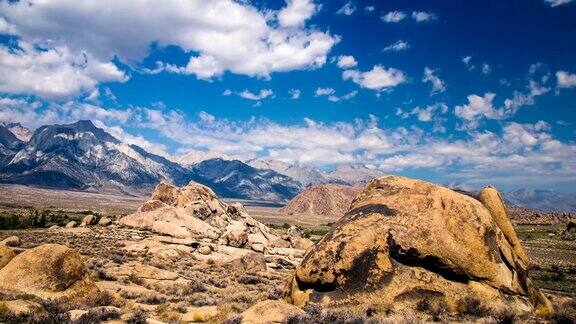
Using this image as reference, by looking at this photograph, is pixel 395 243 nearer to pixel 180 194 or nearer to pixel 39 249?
pixel 39 249

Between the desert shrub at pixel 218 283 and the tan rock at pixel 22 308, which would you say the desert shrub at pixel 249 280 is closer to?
the desert shrub at pixel 218 283

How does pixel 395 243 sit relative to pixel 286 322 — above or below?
above

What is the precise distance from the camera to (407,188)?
20953mm

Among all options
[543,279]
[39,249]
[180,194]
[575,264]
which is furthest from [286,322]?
[575,264]

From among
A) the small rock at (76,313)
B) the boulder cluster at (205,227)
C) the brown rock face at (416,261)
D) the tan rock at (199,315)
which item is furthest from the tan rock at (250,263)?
the small rock at (76,313)

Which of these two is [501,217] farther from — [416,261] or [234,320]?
[234,320]

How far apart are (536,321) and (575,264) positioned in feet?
247

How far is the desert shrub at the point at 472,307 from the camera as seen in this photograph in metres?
16.3

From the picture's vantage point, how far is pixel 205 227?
5866 cm

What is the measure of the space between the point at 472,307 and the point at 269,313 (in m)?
7.87

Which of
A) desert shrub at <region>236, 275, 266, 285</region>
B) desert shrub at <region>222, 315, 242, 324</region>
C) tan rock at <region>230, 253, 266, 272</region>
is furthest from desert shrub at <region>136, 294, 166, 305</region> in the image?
tan rock at <region>230, 253, 266, 272</region>

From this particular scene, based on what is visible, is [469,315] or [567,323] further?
[469,315]

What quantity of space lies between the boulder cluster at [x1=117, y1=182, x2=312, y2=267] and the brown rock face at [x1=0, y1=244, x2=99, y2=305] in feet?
70.9

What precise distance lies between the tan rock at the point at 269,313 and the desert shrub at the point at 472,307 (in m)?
6.53
